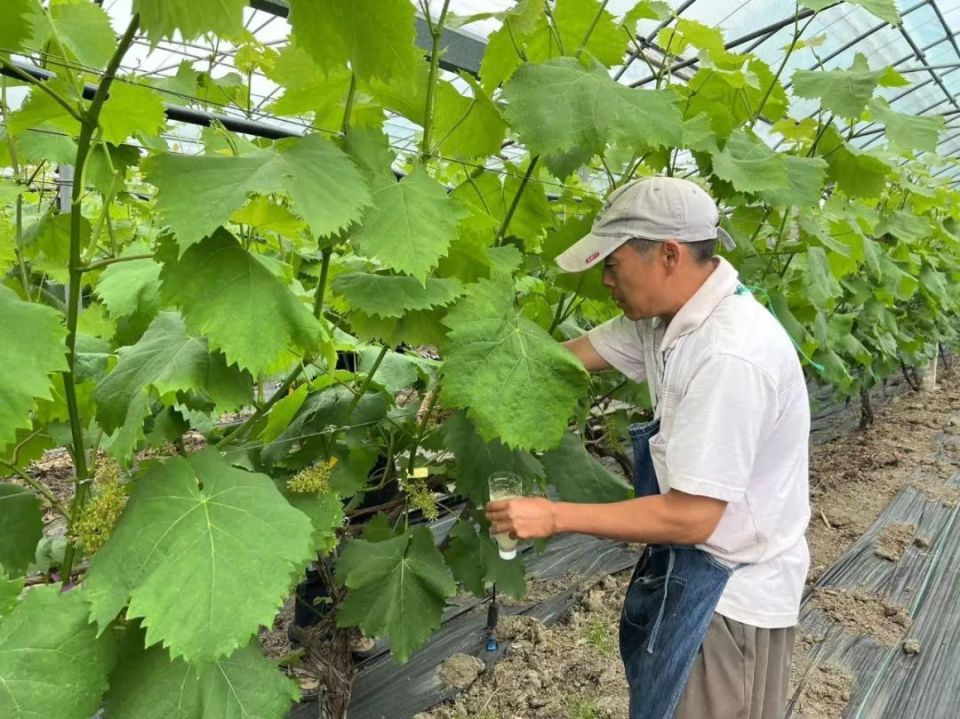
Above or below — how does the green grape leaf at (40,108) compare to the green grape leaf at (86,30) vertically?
below

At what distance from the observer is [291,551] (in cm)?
90

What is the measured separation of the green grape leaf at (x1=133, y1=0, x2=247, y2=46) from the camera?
2.36ft

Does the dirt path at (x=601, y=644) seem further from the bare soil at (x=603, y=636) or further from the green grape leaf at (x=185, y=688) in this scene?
the green grape leaf at (x=185, y=688)

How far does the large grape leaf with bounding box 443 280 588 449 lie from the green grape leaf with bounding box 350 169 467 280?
22 centimetres

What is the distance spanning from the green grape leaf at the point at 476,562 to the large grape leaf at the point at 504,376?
73 cm

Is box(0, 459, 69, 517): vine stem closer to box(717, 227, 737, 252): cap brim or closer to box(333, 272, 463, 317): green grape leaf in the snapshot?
box(333, 272, 463, 317): green grape leaf

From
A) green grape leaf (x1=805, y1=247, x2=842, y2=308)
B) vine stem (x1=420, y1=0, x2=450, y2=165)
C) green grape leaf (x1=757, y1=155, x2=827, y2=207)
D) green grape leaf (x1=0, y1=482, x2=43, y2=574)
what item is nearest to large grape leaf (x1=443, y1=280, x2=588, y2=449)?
vine stem (x1=420, y1=0, x2=450, y2=165)

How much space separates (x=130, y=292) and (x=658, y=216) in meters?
1.10

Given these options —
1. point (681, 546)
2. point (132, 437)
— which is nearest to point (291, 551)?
point (132, 437)

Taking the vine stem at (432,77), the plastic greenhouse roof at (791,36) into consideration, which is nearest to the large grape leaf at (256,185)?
the vine stem at (432,77)

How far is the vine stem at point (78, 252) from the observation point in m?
0.81

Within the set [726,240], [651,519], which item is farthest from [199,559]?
[726,240]

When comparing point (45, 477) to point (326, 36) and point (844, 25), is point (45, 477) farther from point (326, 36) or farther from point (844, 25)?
point (844, 25)

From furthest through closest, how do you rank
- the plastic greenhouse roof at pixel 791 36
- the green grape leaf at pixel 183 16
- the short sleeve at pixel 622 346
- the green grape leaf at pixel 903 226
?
the plastic greenhouse roof at pixel 791 36
the green grape leaf at pixel 903 226
the short sleeve at pixel 622 346
the green grape leaf at pixel 183 16
